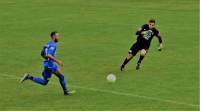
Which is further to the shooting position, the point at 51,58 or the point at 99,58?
the point at 99,58

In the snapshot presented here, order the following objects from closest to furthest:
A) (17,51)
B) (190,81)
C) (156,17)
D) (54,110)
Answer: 1. (54,110)
2. (190,81)
3. (17,51)
4. (156,17)

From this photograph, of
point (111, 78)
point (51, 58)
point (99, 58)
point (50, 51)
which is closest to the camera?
point (51, 58)

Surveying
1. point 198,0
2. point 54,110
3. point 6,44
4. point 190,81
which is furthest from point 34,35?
point 198,0

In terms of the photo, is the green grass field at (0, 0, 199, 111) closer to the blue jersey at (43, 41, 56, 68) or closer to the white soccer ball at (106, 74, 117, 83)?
the white soccer ball at (106, 74, 117, 83)

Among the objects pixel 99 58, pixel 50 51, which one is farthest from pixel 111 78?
pixel 99 58

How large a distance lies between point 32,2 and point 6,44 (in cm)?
2458

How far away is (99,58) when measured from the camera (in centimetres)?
2691

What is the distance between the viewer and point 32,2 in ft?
180

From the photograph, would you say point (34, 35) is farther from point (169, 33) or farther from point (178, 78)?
point (178, 78)

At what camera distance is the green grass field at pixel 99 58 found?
18.7m

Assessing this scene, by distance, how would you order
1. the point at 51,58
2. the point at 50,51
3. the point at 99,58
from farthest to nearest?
the point at 99,58, the point at 50,51, the point at 51,58

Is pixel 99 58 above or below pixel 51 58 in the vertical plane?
below

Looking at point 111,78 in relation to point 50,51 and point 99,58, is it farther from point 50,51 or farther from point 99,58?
point 99,58

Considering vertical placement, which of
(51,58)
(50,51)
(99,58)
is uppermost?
(50,51)
